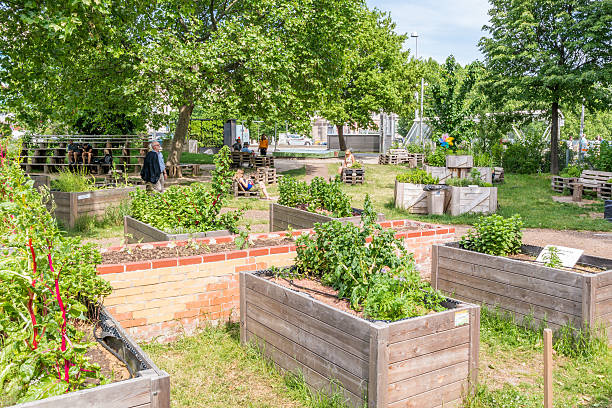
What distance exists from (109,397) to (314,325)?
185 cm

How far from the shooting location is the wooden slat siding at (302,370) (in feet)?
13.1

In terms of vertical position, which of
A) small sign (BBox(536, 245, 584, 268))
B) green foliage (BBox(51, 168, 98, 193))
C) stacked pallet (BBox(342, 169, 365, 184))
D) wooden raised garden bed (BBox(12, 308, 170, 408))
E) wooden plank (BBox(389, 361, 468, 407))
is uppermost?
green foliage (BBox(51, 168, 98, 193))

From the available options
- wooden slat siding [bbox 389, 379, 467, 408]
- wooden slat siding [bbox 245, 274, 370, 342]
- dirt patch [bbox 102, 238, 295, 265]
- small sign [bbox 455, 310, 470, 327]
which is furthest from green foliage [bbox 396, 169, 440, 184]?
wooden slat siding [bbox 389, 379, 467, 408]

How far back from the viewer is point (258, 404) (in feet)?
14.1

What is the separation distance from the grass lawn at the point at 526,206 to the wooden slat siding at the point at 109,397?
10393mm

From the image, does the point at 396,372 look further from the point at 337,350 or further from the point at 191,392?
the point at 191,392

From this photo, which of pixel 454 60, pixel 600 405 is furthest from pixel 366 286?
pixel 454 60

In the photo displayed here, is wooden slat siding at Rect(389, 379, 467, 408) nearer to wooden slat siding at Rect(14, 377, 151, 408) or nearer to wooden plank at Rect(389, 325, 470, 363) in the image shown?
wooden plank at Rect(389, 325, 470, 363)

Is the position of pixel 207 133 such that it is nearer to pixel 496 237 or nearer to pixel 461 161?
pixel 461 161

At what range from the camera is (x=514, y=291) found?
19.2ft

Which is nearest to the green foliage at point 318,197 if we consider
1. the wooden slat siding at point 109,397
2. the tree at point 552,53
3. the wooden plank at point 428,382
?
the wooden plank at point 428,382

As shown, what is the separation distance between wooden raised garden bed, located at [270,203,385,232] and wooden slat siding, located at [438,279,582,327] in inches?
75.5

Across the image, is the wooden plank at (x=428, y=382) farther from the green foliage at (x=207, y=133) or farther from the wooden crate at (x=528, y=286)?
the green foliage at (x=207, y=133)

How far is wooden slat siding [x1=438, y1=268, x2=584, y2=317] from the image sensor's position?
5.37 meters
